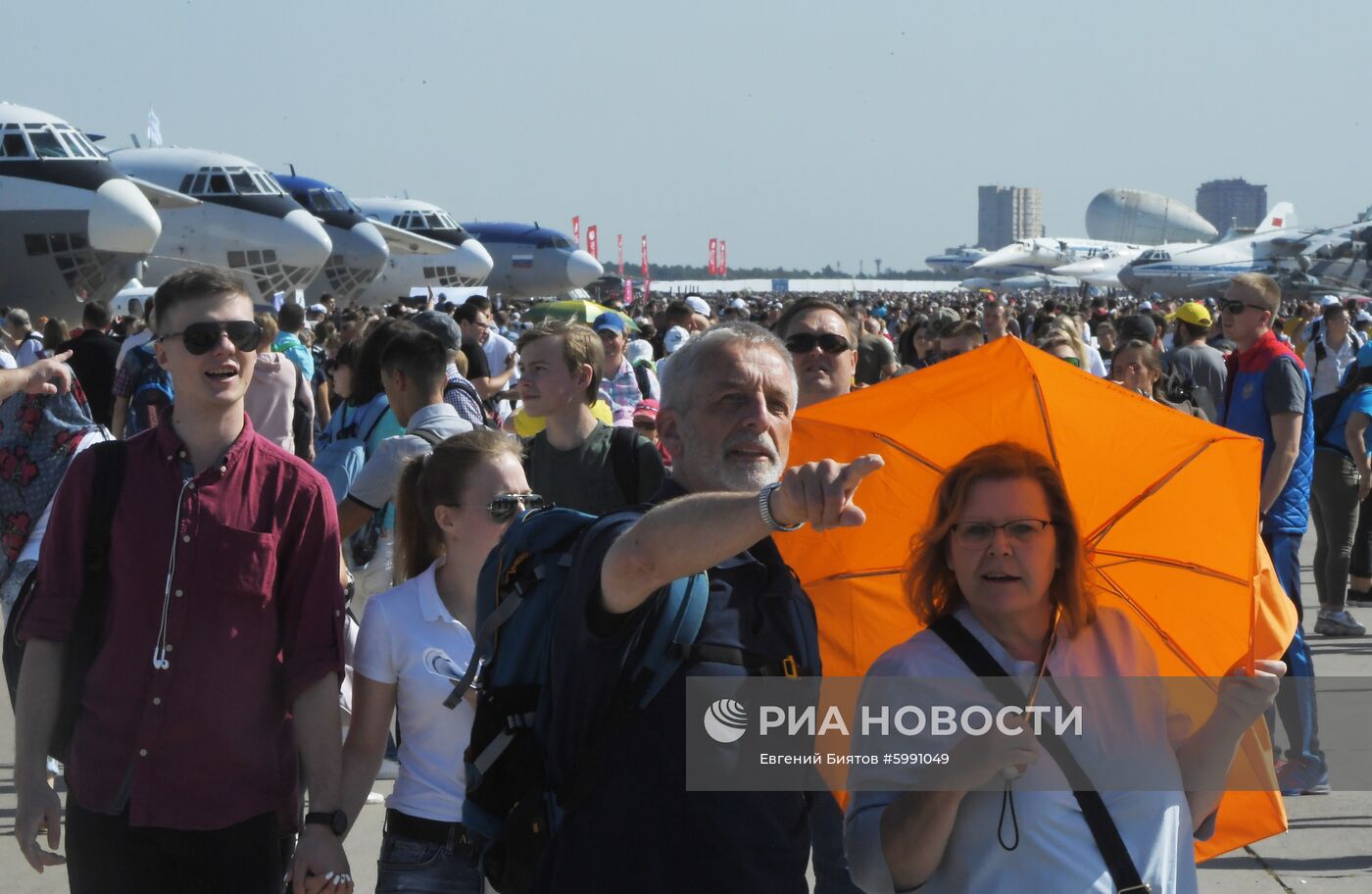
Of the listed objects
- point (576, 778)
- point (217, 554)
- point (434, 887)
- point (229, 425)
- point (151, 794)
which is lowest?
point (434, 887)

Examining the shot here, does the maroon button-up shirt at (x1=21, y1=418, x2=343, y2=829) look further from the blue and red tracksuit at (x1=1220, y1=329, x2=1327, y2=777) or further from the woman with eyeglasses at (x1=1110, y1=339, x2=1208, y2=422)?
the blue and red tracksuit at (x1=1220, y1=329, x2=1327, y2=777)

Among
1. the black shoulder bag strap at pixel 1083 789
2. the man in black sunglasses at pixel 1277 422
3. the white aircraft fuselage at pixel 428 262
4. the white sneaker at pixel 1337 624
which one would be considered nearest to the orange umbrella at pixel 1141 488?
the black shoulder bag strap at pixel 1083 789

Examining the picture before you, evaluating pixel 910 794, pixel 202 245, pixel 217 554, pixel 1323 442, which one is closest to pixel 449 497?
pixel 217 554

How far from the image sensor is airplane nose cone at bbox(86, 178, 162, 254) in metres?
28.4

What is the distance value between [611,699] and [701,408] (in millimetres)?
514

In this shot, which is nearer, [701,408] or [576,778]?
[576,778]

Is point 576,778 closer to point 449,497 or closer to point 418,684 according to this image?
point 418,684

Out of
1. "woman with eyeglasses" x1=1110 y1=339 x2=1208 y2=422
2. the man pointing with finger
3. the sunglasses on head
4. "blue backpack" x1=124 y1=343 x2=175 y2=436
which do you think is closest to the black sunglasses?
"woman with eyeglasses" x1=1110 y1=339 x2=1208 y2=422

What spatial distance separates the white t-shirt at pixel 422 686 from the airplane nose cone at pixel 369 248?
4273 centimetres

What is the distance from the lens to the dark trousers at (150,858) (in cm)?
294

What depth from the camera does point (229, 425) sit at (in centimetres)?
309

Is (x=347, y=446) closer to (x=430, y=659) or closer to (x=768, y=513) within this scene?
(x=430, y=659)

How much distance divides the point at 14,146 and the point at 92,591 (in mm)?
29122

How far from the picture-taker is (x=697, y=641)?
7.31 ft
